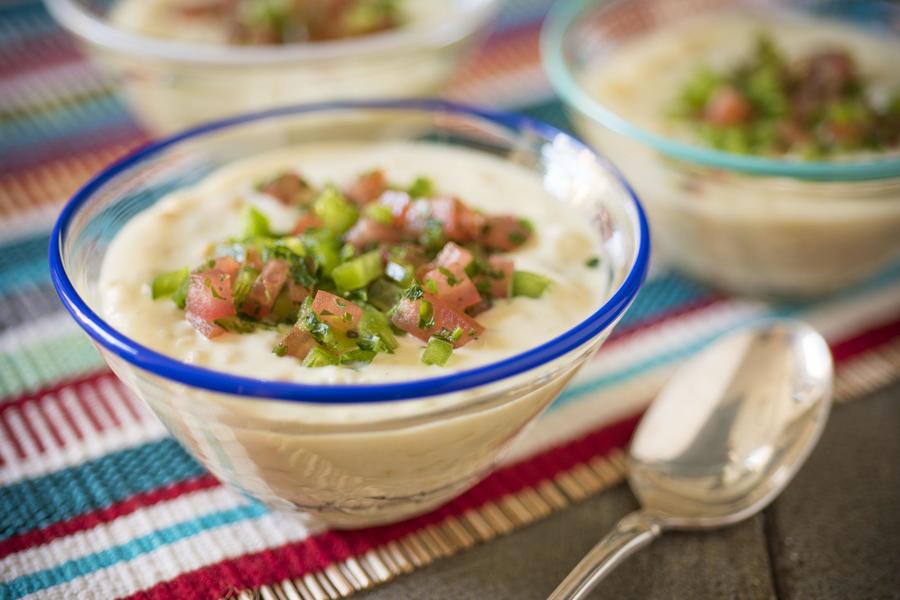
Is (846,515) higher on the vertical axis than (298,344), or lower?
lower

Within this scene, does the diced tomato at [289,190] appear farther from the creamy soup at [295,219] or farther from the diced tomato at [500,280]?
the diced tomato at [500,280]

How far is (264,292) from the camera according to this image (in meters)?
1.47

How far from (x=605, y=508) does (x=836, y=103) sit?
1.24 meters

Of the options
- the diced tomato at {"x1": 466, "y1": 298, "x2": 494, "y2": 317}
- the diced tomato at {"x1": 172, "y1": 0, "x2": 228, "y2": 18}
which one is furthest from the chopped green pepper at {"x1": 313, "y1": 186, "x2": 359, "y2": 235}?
the diced tomato at {"x1": 172, "y1": 0, "x2": 228, "y2": 18}

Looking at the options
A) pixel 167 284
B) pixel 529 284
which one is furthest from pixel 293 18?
pixel 529 284

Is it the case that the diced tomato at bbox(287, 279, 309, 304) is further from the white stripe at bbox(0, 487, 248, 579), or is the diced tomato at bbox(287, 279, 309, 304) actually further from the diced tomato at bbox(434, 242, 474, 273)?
the white stripe at bbox(0, 487, 248, 579)

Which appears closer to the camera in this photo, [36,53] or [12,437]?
[12,437]

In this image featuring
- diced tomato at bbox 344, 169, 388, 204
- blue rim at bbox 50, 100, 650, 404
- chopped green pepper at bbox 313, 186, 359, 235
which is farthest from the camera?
diced tomato at bbox 344, 169, 388, 204

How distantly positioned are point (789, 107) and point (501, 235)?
1011 millimetres

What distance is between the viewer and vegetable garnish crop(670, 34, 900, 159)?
2.14 m

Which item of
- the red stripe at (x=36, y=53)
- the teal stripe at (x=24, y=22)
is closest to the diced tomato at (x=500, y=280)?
the red stripe at (x=36, y=53)

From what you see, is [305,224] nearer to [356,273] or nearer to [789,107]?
[356,273]

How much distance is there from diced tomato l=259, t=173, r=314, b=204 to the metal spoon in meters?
0.80

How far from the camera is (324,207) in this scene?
170 cm
